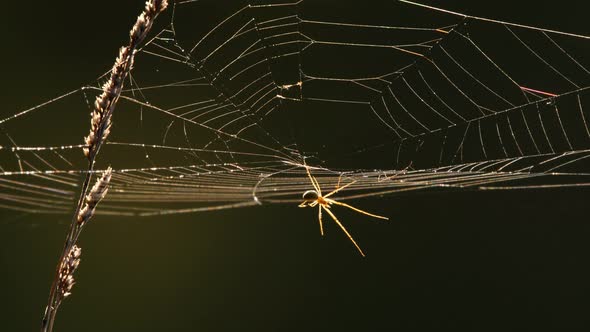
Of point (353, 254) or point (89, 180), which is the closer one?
point (89, 180)

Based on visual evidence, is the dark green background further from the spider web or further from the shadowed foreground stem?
the shadowed foreground stem

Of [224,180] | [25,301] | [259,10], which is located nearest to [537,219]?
[259,10]

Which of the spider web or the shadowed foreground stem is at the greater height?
the spider web

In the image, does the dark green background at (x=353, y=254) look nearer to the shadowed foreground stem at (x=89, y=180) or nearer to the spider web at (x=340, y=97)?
the spider web at (x=340, y=97)

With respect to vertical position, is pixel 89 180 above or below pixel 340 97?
below

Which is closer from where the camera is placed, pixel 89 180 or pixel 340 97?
pixel 89 180

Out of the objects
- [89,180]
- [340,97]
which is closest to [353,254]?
[340,97]

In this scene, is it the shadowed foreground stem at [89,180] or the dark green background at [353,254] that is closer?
the shadowed foreground stem at [89,180]

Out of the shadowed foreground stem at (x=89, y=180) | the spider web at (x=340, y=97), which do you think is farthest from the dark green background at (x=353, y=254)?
the shadowed foreground stem at (x=89, y=180)

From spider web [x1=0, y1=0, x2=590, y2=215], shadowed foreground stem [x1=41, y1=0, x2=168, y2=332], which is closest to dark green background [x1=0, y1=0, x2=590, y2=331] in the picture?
spider web [x1=0, y1=0, x2=590, y2=215]

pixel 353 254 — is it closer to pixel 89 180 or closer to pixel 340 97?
pixel 340 97

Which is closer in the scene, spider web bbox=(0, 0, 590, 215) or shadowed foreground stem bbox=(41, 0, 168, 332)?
shadowed foreground stem bbox=(41, 0, 168, 332)
